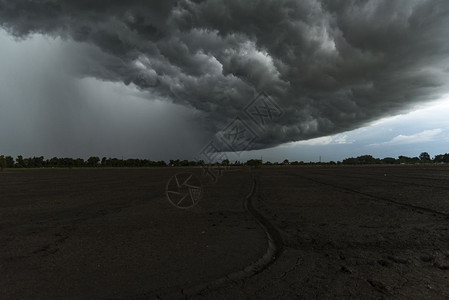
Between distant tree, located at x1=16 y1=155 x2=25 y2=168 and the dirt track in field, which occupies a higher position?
distant tree, located at x1=16 y1=155 x2=25 y2=168

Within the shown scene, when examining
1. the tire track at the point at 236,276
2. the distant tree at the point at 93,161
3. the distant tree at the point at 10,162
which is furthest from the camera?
the distant tree at the point at 93,161

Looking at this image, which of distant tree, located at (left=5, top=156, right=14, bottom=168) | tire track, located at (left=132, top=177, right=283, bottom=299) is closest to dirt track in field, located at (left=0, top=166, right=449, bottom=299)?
tire track, located at (left=132, top=177, right=283, bottom=299)

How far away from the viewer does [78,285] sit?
14.6 feet

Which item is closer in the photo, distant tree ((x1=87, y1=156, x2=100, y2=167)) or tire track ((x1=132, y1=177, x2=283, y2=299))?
tire track ((x1=132, y1=177, x2=283, y2=299))

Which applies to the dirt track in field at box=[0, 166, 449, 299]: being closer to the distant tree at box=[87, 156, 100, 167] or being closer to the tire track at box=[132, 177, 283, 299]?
the tire track at box=[132, 177, 283, 299]

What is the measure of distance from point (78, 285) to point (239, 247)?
3.71m

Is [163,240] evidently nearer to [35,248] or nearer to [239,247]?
[239,247]

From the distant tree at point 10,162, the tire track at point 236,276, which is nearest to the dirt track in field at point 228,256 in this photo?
the tire track at point 236,276

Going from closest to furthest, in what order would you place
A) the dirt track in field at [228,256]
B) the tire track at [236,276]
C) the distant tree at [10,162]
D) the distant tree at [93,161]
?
the tire track at [236,276] < the dirt track in field at [228,256] < the distant tree at [10,162] < the distant tree at [93,161]

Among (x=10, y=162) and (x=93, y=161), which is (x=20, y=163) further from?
(x=93, y=161)

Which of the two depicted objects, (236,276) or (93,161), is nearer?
(236,276)

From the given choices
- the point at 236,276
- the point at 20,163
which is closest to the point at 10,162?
the point at 20,163

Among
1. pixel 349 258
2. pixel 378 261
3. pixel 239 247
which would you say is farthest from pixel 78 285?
pixel 378 261

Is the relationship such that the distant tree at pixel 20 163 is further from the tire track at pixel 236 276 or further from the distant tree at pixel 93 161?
the tire track at pixel 236 276
